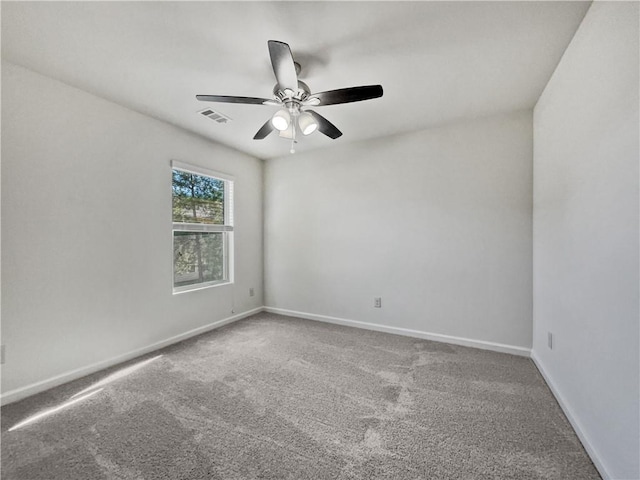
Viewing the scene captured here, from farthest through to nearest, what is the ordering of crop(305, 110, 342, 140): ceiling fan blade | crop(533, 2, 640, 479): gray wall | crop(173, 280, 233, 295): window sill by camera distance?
crop(173, 280, 233, 295): window sill → crop(305, 110, 342, 140): ceiling fan blade → crop(533, 2, 640, 479): gray wall

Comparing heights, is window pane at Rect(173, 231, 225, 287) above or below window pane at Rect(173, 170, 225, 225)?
below

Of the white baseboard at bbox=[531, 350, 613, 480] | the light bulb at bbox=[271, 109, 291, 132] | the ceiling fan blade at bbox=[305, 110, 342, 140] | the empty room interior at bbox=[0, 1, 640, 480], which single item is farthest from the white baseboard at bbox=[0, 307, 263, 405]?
the white baseboard at bbox=[531, 350, 613, 480]

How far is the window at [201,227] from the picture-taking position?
3.17 meters

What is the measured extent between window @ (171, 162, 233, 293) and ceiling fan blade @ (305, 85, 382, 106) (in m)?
1.99

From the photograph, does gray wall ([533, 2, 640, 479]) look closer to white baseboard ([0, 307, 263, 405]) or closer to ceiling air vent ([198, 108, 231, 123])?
ceiling air vent ([198, 108, 231, 123])

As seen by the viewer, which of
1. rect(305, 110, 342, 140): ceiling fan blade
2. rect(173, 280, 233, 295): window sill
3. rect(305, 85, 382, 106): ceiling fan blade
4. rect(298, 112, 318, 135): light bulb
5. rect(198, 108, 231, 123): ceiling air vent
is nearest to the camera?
rect(305, 85, 382, 106): ceiling fan blade

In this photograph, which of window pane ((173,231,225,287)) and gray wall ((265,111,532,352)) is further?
window pane ((173,231,225,287))

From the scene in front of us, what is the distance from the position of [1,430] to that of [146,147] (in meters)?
2.43

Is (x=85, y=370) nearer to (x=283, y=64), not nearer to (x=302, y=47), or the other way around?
(x=283, y=64)

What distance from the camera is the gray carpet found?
1.38 meters

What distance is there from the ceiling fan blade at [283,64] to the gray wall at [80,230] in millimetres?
1841

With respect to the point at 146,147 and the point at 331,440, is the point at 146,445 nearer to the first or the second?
the point at 331,440

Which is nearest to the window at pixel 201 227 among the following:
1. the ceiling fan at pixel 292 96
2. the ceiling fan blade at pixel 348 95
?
the ceiling fan at pixel 292 96

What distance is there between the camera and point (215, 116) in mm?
2768
